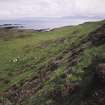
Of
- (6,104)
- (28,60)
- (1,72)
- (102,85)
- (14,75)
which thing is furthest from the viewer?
(28,60)

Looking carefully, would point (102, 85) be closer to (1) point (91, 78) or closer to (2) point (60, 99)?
(1) point (91, 78)

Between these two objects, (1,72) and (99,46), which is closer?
(99,46)

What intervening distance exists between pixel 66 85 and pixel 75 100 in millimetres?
3356

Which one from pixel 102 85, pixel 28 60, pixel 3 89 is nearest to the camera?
pixel 102 85

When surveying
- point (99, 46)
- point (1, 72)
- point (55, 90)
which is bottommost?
point (1, 72)

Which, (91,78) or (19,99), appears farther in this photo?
(19,99)

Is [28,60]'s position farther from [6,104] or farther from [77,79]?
[77,79]

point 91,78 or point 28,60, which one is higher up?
point 91,78

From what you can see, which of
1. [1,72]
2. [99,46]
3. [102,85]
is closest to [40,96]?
[102,85]

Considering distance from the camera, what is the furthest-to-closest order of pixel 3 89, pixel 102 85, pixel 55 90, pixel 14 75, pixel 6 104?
1. pixel 14 75
2. pixel 3 89
3. pixel 6 104
4. pixel 55 90
5. pixel 102 85

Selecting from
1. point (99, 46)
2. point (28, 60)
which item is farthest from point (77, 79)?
point (28, 60)

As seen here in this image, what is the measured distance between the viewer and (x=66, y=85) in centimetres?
2769

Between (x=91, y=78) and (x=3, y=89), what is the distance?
17.2 m

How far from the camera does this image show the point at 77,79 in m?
27.6
